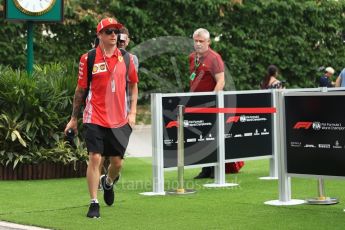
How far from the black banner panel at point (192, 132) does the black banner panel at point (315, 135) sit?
2197 millimetres

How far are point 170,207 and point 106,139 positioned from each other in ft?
3.84

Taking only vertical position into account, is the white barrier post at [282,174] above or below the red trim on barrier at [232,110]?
below

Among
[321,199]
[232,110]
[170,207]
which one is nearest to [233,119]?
[232,110]

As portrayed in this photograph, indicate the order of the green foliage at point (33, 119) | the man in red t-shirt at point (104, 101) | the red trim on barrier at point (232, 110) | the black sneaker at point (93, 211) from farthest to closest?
the green foliage at point (33, 119)
the red trim on barrier at point (232, 110)
the man in red t-shirt at point (104, 101)
the black sneaker at point (93, 211)

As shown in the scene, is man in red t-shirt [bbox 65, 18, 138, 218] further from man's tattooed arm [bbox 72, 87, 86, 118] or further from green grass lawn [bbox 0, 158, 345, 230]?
green grass lawn [bbox 0, 158, 345, 230]

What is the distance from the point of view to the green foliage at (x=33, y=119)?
13.7 m

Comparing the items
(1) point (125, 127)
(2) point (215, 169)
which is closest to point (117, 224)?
(1) point (125, 127)

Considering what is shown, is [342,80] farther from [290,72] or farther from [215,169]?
[290,72]

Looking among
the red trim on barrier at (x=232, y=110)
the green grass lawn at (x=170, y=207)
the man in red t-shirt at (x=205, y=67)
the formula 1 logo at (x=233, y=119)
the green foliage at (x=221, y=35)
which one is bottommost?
the green grass lawn at (x=170, y=207)

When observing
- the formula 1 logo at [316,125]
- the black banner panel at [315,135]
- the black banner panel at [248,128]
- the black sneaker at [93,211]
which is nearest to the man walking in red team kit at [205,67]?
the black banner panel at [248,128]

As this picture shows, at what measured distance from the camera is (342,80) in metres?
17.2

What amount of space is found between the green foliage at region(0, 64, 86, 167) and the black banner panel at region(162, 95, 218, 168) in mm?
2005

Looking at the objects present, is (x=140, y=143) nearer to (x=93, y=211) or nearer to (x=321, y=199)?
(x=321, y=199)

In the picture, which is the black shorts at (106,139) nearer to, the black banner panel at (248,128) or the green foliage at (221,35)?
the black banner panel at (248,128)
